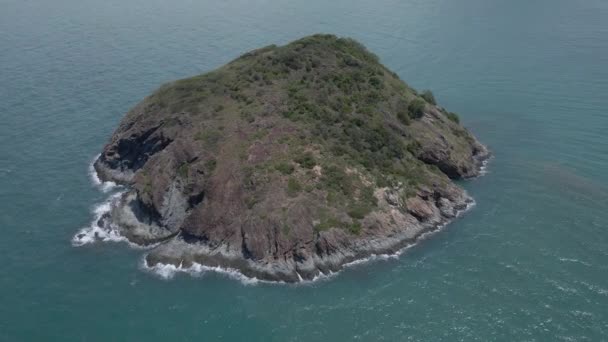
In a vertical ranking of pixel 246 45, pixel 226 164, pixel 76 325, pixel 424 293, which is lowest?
pixel 76 325

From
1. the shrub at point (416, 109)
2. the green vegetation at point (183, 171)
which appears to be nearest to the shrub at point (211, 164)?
the green vegetation at point (183, 171)

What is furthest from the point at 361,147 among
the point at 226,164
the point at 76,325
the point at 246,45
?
the point at 246,45

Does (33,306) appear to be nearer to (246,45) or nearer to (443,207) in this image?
(443,207)

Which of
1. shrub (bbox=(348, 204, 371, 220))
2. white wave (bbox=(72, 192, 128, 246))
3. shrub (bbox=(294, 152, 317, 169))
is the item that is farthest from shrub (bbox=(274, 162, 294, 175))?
white wave (bbox=(72, 192, 128, 246))

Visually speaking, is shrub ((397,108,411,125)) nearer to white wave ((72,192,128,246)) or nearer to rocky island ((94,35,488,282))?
rocky island ((94,35,488,282))

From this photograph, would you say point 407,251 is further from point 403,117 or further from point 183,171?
point 183,171
